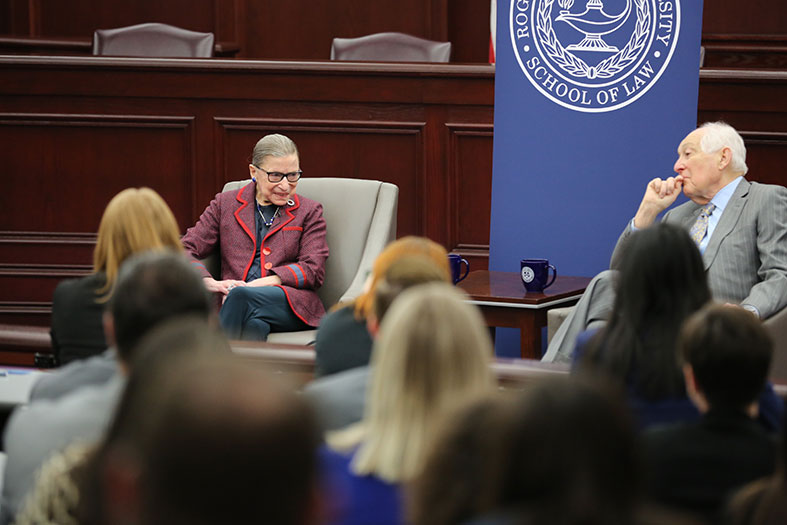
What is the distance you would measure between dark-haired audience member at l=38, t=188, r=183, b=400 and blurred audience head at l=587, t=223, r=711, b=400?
1021 mm

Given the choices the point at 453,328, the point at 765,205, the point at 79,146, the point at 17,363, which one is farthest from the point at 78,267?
the point at 453,328

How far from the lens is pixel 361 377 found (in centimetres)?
185

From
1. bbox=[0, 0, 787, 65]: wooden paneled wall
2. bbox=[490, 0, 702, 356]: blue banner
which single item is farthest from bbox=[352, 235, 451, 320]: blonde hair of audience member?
bbox=[0, 0, 787, 65]: wooden paneled wall

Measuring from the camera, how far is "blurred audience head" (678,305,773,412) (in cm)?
167

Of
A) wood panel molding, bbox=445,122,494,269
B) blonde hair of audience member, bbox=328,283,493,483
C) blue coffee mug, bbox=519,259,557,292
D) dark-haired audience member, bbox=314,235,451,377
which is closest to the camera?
blonde hair of audience member, bbox=328,283,493,483

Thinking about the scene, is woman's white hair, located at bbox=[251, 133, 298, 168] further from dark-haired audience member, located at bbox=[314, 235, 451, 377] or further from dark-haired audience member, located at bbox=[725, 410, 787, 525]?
dark-haired audience member, located at bbox=[725, 410, 787, 525]

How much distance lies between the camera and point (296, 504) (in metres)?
0.88

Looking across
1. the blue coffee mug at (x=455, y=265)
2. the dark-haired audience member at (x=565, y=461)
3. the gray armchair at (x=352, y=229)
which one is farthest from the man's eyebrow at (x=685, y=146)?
the dark-haired audience member at (x=565, y=461)

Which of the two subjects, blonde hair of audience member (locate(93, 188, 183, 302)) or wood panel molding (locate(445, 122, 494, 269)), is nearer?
blonde hair of audience member (locate(93, 188, 183, 302))

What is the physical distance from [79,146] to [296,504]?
475 cm

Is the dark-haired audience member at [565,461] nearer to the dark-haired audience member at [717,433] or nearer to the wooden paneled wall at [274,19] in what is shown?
the dark-haired audience member at [717,433]

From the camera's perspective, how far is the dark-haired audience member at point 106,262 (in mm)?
2533

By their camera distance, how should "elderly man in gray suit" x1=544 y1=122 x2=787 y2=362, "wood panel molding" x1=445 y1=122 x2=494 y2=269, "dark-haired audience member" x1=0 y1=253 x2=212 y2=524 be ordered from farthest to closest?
"wood panel molding" x1=445 y1=122 x2=494 y2=269 < "elderly man in gray suit" x1=544 y1=122 x2=787 y2=362 < "dark-haired audience member" x1=0 y1=253 x2=212 y2=524

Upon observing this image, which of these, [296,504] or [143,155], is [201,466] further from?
[143,155]
